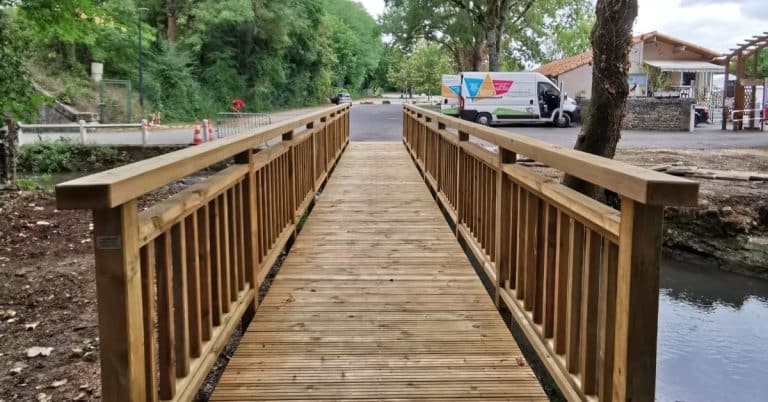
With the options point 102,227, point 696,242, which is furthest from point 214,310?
point 696,242

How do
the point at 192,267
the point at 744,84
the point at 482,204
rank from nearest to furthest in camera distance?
the point at 192,267, the point at 482,204, the point at 744,84

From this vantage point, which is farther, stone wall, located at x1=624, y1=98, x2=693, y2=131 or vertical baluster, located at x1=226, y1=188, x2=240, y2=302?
stone wall, located at x1=624, y1=98, x2=693, y2=131

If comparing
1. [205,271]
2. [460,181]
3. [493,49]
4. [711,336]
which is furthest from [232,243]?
[493,49]

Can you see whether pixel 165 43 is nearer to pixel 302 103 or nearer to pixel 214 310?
pixel 302 103

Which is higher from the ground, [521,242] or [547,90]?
[547,90]

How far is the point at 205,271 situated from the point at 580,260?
1415 mm

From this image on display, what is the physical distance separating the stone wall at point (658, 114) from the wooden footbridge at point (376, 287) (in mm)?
21225

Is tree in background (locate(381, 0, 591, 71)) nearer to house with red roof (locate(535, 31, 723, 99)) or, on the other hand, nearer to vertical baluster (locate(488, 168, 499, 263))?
house with red roof (locate(535, 31, 723, 99))

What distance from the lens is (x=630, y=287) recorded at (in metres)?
1.80

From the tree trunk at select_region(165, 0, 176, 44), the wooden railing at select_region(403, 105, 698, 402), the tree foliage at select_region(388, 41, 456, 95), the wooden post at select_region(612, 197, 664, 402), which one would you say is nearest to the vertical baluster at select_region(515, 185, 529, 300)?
the wooden railing at select_region(403, 105, 698, 402)

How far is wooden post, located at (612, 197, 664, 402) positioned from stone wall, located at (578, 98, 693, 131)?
2368 centimetres

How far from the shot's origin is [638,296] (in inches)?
70.9

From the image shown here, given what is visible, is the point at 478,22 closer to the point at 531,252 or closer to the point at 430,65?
the point at 531,252

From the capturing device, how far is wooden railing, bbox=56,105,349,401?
5.73ft
